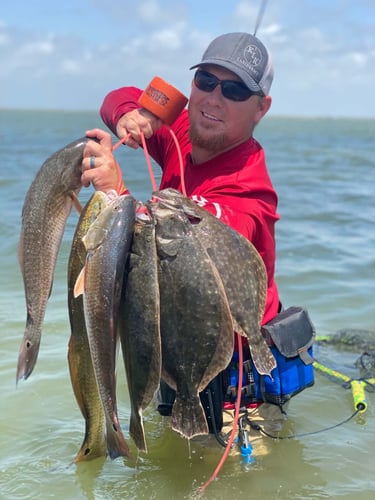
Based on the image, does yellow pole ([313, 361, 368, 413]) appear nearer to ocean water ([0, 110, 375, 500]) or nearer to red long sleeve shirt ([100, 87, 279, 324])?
ocean water ([0, 110, 375, 500])

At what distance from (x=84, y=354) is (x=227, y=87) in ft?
6.16

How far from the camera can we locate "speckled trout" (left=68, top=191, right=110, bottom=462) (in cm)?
326

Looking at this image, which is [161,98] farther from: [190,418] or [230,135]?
[190,418]

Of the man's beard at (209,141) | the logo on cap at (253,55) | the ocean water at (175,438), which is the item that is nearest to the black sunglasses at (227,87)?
the logo on cap at (253,55)

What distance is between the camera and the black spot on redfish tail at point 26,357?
3.70 meters

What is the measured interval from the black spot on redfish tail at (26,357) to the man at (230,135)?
33.0 inches

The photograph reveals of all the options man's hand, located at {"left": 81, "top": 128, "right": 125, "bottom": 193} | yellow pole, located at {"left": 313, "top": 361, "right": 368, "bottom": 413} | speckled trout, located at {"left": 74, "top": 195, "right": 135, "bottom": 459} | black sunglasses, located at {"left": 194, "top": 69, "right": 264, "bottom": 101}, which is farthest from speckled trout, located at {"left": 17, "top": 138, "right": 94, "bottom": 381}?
yellow pole, located at {"left": 313, "top": 361, "right": 368, "bottom": 413}

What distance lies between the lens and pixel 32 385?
5941 millimetres

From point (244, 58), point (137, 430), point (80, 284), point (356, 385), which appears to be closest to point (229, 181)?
point (244, 58)

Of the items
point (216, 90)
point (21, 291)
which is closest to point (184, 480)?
point (216, 90)

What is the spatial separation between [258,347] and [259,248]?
31.9 inches

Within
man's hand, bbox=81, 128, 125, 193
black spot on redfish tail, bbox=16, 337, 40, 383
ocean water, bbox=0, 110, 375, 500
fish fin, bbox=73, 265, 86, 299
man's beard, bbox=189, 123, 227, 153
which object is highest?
man's beard, bbox=189, 123, 227, 153

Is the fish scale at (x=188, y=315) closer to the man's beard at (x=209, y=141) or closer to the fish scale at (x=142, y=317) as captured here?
the fish scale at (x=142, y=317)

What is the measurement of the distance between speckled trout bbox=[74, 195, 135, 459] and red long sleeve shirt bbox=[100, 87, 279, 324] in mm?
628
